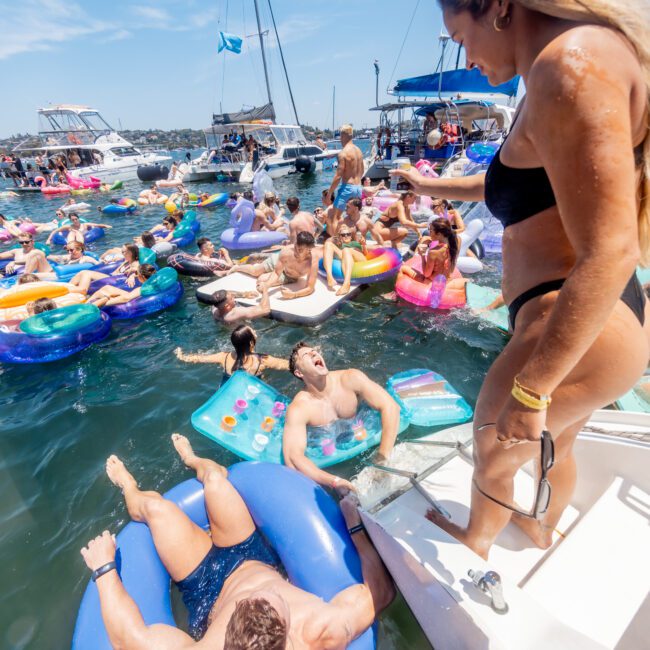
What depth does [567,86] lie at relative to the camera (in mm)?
764

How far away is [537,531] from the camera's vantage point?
1.95m

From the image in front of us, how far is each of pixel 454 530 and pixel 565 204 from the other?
1.59m

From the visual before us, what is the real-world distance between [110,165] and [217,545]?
88.5ft

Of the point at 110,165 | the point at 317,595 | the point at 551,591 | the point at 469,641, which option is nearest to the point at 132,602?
the point at 317,595

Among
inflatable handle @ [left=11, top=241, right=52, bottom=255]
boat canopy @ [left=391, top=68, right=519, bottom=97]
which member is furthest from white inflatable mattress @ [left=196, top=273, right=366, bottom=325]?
boat canopy @ [left=391, top=68, right=519, bottom=97]

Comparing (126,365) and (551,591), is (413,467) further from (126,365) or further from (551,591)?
(126,365)

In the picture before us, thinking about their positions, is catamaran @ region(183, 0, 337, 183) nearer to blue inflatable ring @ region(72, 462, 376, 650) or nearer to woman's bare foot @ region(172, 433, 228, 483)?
woman's bare foot @ region(172, 433, 228, 483)

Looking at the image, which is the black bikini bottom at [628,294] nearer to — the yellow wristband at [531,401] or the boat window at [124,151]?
the yellow wristband at [531,401]

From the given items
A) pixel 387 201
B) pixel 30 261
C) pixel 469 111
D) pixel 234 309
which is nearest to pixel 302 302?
pixel 234 309

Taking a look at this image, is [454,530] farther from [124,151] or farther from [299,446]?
[124,151]

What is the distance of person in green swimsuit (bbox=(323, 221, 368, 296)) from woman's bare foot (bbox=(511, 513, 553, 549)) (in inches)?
156

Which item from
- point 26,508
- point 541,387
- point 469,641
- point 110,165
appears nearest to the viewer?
point 541,387

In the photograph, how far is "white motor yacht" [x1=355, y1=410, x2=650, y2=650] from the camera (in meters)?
1.41

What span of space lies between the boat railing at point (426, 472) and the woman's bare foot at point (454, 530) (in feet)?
0.10
